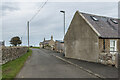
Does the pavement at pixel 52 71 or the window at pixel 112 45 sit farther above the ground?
the window at pixel 112 45

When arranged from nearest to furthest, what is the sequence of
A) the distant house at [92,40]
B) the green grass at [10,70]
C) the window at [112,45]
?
the green grass at [10,70], the distant house at [92,40], the window at [112,45]

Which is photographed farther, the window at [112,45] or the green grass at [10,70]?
the window at [112,45]

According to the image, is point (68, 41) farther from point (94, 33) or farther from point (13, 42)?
point (13, 42)

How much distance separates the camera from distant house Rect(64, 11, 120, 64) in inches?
443

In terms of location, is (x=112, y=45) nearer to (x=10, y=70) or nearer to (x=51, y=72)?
(x=51, y=72)

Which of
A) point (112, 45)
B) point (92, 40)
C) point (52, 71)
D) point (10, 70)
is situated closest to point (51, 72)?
point (52, 71)

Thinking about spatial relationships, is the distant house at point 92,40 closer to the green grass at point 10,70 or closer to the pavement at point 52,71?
the pavement at point 52,71

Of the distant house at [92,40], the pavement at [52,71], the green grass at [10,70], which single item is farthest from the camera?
the distant house at [92,40]

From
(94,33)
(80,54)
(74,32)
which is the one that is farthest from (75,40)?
(94,33)

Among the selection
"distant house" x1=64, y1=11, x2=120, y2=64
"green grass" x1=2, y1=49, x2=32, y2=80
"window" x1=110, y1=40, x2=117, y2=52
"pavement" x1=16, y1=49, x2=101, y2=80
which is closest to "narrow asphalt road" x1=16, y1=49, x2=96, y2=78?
"pavement" x1=16, y1=49, x2=101, y2=80

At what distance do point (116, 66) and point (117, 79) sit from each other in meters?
3.35

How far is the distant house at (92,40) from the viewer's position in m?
11.3

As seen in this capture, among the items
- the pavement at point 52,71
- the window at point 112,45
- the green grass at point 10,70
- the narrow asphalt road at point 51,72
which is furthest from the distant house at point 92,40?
the green grass at point 10,70

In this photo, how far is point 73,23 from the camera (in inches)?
622
